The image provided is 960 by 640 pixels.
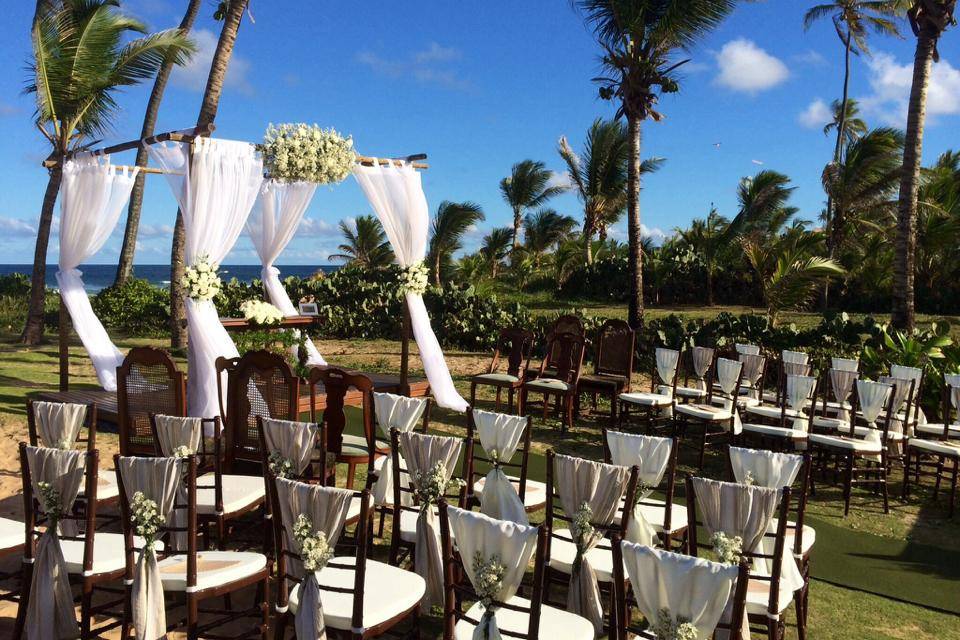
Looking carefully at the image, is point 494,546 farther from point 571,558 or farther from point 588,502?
point 571,558

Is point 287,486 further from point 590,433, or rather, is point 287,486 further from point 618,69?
point 618,69

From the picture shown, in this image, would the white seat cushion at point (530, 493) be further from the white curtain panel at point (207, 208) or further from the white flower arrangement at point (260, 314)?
the white flower arrangement at point (260, 314)

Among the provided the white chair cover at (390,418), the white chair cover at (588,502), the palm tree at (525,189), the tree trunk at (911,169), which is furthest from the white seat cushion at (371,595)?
the palm tree at (525,189)

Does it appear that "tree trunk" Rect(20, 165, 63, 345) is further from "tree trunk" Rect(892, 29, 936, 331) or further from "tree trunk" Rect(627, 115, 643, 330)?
"tree trunk" Rect(892, 29, 936, 331)

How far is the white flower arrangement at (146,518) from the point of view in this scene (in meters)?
3.17

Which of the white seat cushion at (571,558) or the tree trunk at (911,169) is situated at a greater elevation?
the tree trunk at (911,169)

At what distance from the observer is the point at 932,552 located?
542 centimetres

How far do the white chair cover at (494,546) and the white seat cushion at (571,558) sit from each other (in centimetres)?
84

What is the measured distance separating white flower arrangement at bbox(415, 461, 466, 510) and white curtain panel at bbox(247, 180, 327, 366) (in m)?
6.23

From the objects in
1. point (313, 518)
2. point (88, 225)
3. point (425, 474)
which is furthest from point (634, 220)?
point (313, 518)

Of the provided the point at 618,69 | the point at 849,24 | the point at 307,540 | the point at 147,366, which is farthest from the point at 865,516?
the point at 849,24

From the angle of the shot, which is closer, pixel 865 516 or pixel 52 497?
pixel 52 497

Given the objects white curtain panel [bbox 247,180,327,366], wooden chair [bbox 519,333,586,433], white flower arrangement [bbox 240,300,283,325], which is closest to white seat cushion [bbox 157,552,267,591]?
white flower arrangement [bbox 240,300,283,325]

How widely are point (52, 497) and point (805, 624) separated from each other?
3586 mm
